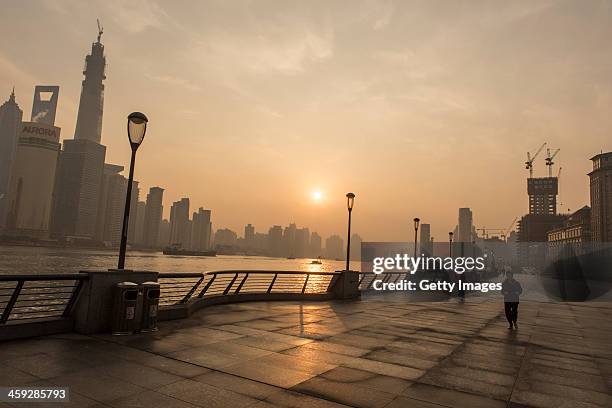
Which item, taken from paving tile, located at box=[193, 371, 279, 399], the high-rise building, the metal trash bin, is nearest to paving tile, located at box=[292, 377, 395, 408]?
paving tile, located at box=[193, 371, 279, 399]

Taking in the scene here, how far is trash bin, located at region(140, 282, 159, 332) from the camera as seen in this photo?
31.8 ft

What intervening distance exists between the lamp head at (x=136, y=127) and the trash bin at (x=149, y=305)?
3802 millimetres

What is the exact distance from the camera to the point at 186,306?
1219cm

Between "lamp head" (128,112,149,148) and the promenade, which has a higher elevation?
"lamp head" (128,112,149,148)

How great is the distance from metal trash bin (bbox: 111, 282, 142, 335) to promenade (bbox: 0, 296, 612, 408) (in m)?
0.33

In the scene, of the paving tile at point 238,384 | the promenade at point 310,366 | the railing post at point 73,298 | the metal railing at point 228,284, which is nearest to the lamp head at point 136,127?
the metal railing at point 228,284

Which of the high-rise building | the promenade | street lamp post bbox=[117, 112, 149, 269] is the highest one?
the high-rise building

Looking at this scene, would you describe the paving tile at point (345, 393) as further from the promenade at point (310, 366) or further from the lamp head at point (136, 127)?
the lamp head at point (136, 127)

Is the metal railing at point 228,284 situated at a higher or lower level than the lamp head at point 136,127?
lower

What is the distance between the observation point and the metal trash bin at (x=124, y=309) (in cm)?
916

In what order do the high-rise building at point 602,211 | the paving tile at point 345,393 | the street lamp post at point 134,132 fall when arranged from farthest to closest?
the high-rise building at point 602,211, the street lamp post at point 134,132, the paving tile at point 345,393

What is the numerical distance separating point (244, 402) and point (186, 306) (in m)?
7.16

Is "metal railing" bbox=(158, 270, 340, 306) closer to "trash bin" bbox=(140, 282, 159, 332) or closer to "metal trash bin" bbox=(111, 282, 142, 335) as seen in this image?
"trash bin" bbox=(140, 282, 159, 332)

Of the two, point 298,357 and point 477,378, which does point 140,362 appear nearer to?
point 298,357
